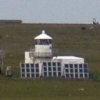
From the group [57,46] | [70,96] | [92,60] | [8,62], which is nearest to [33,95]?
[70,96]

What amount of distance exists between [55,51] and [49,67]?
31.4 meters

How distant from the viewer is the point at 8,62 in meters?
88.0

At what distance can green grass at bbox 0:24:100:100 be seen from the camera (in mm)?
61250

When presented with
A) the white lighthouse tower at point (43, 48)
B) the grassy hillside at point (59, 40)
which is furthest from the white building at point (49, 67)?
the grassy hillside at point (59, 40)

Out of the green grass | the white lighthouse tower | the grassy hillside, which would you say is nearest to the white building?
the white lighthouse tower

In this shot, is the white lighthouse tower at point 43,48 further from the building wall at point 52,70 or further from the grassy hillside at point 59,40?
the grassy hillside at point 59,40

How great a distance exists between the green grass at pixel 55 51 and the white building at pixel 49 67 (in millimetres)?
1463

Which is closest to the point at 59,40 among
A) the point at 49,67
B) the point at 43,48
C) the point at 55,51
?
the point at 55,51

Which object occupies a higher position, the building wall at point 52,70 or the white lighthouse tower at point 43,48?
the white lighthouse tower at point 43,48

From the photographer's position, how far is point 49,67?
2965 inches

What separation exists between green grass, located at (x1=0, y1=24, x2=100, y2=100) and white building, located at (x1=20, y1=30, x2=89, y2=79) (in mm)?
1463

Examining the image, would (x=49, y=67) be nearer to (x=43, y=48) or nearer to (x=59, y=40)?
(x=43, y=48)

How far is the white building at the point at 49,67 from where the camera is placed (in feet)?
246

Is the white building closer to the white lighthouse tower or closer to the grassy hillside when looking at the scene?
the white lighthouse tower
